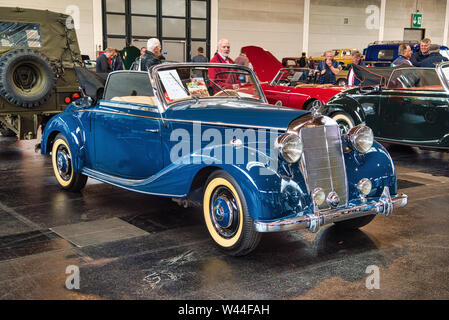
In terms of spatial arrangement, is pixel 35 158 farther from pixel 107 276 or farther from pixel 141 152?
pixel 107 276

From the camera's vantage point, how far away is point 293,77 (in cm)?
1177

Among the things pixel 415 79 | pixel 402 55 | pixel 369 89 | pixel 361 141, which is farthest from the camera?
pixel 402 55

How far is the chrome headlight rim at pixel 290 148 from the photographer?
368 cm

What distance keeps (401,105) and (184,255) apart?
5618mm

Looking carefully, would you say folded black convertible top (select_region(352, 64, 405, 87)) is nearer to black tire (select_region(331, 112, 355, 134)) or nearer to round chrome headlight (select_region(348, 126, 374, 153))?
black tire (select_region(331, 112, 355, 134))

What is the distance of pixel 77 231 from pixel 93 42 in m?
19.7

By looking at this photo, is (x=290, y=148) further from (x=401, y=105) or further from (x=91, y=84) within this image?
(x=401, y=105)

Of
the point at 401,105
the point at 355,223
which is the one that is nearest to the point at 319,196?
the point at 355,223

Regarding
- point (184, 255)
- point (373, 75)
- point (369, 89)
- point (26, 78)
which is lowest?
point (184, 255)

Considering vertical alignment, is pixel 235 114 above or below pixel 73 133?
above

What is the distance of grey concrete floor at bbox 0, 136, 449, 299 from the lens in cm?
327

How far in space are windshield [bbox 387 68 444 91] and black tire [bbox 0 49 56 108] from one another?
19.9 ft

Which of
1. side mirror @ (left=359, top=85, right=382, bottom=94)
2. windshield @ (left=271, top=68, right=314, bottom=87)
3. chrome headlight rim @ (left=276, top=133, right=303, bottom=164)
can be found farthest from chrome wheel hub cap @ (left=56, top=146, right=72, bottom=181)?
windshield @ (left=271, top=68, right=314, bottom=87)

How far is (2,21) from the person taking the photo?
9.12m
